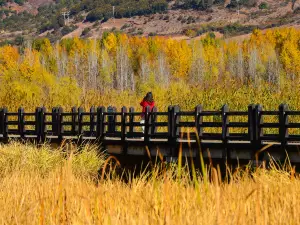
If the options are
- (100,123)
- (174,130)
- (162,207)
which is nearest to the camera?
(162,207)

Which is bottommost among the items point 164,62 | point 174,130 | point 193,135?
point 193,135

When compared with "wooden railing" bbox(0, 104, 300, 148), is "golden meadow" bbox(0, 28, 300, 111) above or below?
above

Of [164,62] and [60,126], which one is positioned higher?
[164,62]

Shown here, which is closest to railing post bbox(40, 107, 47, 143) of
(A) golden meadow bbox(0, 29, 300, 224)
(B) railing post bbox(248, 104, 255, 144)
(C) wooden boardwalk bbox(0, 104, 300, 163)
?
(C) wooden boardwalk bbox(0, 104, 300, 163)

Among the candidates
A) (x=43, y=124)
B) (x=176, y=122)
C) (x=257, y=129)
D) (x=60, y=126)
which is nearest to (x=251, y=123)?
(x=257, y=129)

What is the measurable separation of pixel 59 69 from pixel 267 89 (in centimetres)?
11627

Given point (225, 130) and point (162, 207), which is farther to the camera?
point (225, 130)

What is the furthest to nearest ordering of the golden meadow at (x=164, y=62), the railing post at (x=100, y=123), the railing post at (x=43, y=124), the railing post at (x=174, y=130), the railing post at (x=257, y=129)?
1. the golden meadow at (x=164, y=62)
2. the railing post at (x=43, y=124)
3. the railing post at (x=100, y=123)
4. the railing post at (x=174, y=130)
5. the railing post at (x=257, y=129)

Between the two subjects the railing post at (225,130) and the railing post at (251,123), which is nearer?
the railing post at (251,123)

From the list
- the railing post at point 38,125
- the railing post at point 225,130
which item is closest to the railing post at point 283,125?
Answer: the railing post at point 225,130

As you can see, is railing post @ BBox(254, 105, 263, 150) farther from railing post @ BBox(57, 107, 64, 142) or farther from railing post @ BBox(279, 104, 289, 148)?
railing post @ BBox(57, 107, 64, 142)

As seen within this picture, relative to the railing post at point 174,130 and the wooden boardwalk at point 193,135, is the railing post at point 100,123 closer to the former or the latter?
the wooden boardwalk at point 193,135

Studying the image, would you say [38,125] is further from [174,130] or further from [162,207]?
[162,207]

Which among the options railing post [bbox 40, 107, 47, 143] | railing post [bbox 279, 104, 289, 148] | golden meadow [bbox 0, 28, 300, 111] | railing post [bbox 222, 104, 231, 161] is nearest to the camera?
railing post [bbox 279, 104, 289, 148]
